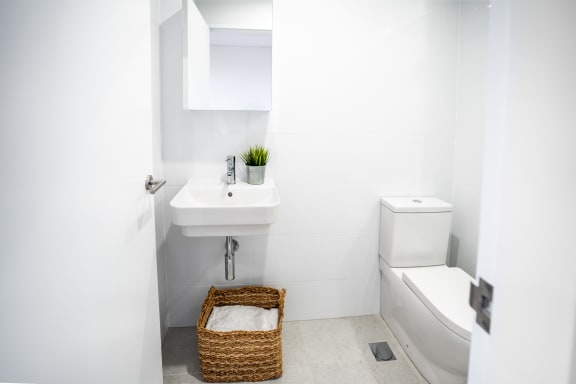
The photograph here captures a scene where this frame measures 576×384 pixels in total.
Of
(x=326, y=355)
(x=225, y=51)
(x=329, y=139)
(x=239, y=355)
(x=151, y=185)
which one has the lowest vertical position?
(x=326, y=355)

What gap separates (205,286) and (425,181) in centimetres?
153

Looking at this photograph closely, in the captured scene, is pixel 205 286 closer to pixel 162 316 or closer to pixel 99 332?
pixel 162 316

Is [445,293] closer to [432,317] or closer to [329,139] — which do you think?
[432,317]

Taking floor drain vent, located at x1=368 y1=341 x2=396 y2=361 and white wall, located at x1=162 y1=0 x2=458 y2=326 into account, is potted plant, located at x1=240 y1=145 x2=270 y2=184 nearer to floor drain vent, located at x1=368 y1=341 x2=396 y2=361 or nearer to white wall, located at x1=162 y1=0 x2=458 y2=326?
white wall, located at x1=162 y1=0 x2=458 y2=326

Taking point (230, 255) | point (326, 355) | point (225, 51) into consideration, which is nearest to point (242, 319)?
point (230, 255)

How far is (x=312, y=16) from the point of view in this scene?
2141 millimetres

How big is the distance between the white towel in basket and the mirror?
3.75ft

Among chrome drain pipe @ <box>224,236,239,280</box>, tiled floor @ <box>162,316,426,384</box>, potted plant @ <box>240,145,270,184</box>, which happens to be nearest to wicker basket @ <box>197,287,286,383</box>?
tiled floor @ <box>162,316,426,384</box>

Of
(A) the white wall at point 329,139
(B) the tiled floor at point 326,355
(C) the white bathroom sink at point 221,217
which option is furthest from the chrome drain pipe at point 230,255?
(B) the tiled floor at point 326,355

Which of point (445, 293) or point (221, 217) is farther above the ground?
point (221, 217)

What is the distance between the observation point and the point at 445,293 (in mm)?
1806

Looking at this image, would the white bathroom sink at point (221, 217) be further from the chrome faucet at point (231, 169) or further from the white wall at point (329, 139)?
the white wall at point (329, 139)

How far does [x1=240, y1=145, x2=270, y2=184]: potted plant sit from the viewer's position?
211cm

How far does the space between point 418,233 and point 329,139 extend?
0.76m
